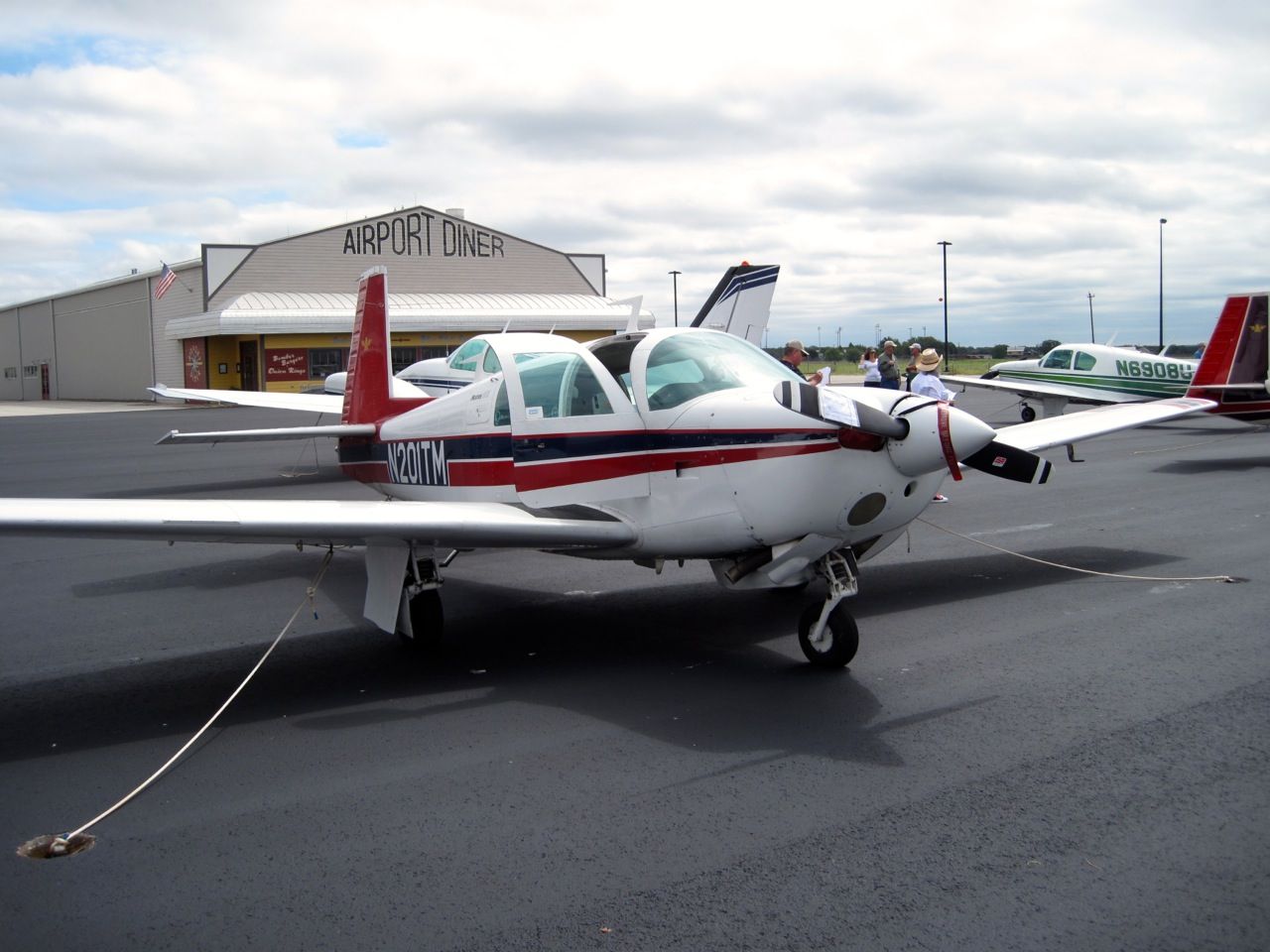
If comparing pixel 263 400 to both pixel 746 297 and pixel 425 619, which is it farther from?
pixel 425 619

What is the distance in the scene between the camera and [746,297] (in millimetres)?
Result: 20438

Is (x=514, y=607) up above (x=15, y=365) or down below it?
below

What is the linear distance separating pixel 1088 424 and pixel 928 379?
69.1 inches

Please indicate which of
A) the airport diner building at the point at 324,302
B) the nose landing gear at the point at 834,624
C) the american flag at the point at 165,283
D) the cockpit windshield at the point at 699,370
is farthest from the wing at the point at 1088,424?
the american flag at the point at 165,283

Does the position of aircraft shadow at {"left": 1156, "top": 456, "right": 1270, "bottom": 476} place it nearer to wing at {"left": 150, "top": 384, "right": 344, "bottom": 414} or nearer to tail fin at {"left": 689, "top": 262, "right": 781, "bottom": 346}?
tail fin at {"left": 689, "top": 262, "right": 781, "bottom": 346}

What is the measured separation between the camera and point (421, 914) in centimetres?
362

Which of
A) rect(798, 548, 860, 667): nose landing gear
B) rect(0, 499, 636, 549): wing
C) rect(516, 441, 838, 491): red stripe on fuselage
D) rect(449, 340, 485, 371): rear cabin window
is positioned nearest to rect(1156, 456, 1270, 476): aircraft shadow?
rect(449, 340, 485, 371): rear cabin window

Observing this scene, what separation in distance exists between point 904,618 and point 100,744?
5.32m

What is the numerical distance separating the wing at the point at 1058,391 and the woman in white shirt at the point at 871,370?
29.8ft

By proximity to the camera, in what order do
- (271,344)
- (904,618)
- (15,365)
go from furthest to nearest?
(15,365), (271,344), (904,618)

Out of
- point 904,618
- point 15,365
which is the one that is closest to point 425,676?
point 904,618

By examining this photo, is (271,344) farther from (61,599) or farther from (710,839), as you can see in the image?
(710,839)

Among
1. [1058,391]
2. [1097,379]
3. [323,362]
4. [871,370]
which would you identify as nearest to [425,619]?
[871,370]

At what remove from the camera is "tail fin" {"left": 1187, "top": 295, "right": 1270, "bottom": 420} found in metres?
17.1
